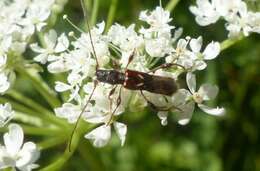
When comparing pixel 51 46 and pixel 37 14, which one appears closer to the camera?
pixel 51 46

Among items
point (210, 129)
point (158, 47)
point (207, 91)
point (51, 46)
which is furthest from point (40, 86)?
point (210, 129)

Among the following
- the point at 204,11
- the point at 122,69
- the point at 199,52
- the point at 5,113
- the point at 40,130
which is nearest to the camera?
the point at 5,113

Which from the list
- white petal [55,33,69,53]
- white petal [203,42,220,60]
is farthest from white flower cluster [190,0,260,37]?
white petal [55,33,69,53]

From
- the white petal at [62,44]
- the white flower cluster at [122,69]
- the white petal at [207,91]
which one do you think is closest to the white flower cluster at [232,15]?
the white flower cluster at [122,69]

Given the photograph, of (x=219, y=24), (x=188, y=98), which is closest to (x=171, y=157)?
(x=219, y=24)

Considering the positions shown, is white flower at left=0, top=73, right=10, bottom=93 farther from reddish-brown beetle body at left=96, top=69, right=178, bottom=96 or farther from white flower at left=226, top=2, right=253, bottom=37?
white flower at left=226, top=2, right=253, bottom=37

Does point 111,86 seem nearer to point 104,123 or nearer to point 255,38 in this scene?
point 104,123

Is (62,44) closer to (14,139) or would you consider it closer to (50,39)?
(50,39)

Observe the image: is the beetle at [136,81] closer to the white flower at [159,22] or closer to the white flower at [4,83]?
the white flower at [159,22]
